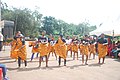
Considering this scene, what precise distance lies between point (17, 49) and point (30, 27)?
63218 mm

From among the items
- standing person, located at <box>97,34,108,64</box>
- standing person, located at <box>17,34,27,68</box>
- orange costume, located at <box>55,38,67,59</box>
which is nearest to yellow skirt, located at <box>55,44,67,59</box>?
orange costume, located at <box>55,38,67,59</box>

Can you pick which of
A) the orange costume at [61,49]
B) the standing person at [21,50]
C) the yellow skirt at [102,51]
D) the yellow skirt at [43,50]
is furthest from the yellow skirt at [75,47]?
the standing person at [21,50]

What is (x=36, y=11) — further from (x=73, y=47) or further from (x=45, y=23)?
(x=73, y=47)

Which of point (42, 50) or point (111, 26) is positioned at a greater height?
point (111, 26)

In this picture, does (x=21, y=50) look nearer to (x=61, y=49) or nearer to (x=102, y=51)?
(x=61, y=49)

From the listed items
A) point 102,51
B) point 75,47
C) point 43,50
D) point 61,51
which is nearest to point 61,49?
point 61,51

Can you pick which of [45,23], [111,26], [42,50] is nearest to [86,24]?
[45,23]

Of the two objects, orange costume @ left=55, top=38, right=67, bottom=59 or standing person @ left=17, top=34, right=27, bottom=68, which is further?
orange costume @ left=55, top=38, right=67, bottom=59

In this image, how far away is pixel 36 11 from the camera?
90.1 meters

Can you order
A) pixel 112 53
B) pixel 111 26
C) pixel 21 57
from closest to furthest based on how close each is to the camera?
pixel 21 57
pixel 112 53
pixel 111 26

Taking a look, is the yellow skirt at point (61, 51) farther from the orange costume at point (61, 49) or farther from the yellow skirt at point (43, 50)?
the yellow skirt at point (43, 50)

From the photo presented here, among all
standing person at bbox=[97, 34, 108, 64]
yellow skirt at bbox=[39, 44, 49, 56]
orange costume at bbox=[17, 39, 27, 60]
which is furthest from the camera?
standing person at bbox=[97, 34, 108, 64]

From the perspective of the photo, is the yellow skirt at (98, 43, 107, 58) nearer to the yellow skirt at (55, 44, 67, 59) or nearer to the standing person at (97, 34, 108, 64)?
the standing person at (97, 34, 108, 64)

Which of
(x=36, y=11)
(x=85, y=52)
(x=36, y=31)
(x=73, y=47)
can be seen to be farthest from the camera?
(x=36, y=11)
